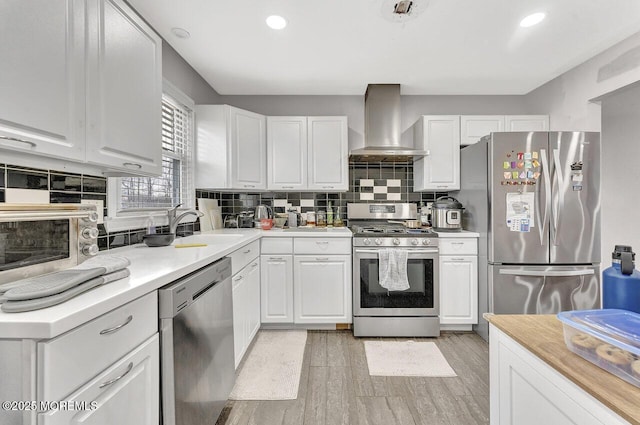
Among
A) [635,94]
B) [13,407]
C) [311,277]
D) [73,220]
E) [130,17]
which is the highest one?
[635,94]

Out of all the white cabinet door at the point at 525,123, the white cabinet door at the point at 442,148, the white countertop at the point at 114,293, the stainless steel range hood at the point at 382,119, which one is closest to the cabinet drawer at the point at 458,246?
the white cabinet door at the point at 442,148

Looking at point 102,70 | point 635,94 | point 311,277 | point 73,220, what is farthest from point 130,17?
point 635,94

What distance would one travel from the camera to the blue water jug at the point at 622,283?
2.35 ft

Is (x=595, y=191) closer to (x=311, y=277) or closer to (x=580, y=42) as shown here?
(x=580, y=42)

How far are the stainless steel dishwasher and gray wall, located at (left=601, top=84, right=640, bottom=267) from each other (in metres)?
3.40

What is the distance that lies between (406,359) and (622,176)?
2.95 metres

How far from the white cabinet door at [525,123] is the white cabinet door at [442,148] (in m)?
0.57

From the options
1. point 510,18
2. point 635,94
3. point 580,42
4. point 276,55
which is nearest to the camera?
point 510,18

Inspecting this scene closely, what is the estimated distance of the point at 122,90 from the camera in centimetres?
145

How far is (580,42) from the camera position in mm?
2355

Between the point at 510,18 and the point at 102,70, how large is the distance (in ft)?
8.42

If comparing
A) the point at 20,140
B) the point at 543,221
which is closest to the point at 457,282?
the point at 543,221

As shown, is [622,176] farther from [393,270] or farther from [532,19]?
[393,270]

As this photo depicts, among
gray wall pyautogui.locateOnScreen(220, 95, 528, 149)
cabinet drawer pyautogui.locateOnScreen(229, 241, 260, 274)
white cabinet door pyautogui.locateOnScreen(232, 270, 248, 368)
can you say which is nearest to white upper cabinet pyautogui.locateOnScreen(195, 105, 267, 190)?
gray wall pyautogui.locateOnScreen(220, 95, 528, 149)
